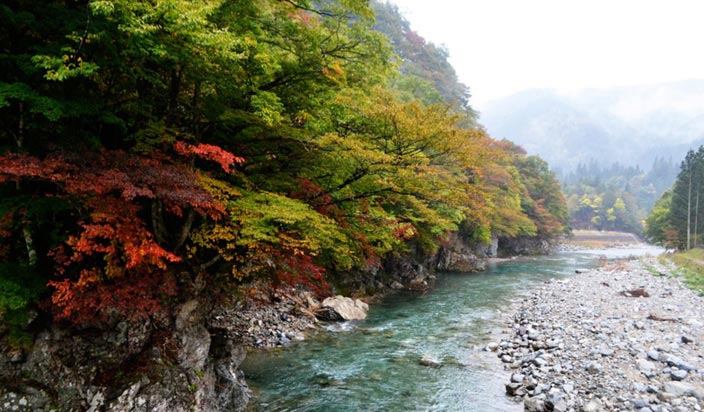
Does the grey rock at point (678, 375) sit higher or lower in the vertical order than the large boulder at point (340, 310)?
higher

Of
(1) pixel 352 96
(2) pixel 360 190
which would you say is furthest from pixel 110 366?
(1) pixel 352 96

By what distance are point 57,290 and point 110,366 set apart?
1.63 m

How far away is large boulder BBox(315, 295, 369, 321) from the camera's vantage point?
52.6 ft

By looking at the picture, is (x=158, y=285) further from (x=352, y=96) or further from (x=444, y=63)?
(x=444, y=63)

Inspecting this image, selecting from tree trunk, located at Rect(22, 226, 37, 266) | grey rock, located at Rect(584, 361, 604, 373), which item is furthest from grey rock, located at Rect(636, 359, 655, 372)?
tree trunk, located at Rect(22, 226, 37, 266)

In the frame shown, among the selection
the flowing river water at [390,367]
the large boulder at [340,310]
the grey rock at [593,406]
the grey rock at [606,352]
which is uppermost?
the grey rock at [606,352]

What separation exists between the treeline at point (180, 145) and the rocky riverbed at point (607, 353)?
5.40 meters

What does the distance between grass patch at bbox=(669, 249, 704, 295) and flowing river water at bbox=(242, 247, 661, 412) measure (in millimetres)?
14258

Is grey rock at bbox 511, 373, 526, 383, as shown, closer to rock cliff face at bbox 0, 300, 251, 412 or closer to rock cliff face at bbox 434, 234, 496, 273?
rock cliff face at bbox 0, 300, 251, 412

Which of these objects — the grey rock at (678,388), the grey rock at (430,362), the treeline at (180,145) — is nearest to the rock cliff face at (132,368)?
the treeline at (180,145)

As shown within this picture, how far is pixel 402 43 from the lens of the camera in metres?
65.4

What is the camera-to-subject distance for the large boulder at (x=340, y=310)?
52.6 feet

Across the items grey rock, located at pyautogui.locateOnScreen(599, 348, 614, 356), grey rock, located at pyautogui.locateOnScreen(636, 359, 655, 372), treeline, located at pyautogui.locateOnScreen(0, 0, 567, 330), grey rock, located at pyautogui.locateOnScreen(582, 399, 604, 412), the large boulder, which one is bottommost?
the large boulder

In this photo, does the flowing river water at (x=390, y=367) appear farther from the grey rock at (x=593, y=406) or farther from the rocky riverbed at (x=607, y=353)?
the grey rock at (x=593, y=406)
